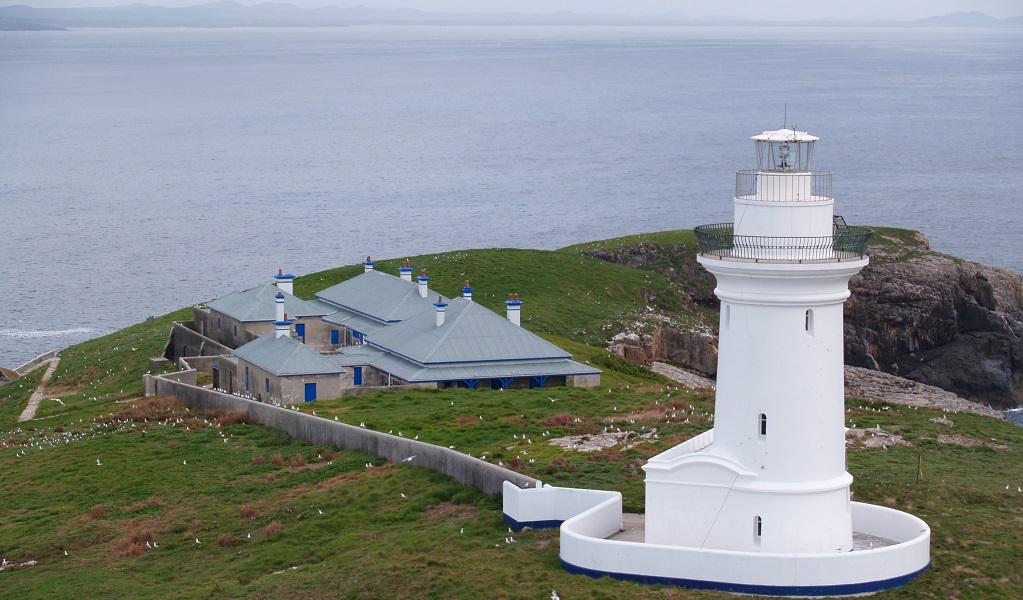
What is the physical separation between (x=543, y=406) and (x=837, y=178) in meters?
140

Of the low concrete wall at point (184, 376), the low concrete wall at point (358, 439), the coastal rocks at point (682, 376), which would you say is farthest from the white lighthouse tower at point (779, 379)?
the low concrete wall at point (184, 376)

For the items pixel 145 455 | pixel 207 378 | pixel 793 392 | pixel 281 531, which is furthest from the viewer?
pixel 207 378

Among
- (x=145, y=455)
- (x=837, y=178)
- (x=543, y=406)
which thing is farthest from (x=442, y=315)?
(x=837, y=178)

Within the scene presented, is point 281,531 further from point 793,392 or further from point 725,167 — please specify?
point 725,167

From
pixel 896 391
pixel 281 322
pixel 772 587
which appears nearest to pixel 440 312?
pixel 281 322

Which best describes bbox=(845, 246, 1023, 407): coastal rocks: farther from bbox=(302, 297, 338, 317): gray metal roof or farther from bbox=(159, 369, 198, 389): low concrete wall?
bbox=(159, 369, 198, 389): low concrete wall

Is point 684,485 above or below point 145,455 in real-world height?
above

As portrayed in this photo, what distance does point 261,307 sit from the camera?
67.6 metres

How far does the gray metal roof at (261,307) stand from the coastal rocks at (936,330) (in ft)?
111

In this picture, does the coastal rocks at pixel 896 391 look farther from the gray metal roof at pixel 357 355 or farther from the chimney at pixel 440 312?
the gray metal roof at pixel 357 355

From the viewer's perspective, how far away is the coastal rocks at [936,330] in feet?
282

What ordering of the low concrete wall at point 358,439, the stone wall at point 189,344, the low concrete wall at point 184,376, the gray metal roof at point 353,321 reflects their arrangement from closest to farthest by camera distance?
the low concrete wall at point 358,439 < the low concrete wall at point 184,376 < the gray metal roof at point 353,321 < the stone wall at point 189,344

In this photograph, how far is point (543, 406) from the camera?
50.5m

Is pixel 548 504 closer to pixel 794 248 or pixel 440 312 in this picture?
pixel 794 248
